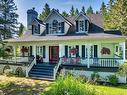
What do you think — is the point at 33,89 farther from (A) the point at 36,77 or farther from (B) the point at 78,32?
(B) the point at 78,32

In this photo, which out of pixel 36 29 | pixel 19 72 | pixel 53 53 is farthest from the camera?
pixel 36 29

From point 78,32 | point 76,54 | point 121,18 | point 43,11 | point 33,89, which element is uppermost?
point 43,11

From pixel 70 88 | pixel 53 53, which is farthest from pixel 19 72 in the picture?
pixel 70 88

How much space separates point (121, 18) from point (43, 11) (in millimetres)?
38050

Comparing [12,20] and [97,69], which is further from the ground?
[12,20]

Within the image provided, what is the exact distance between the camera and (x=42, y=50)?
32.1 metres

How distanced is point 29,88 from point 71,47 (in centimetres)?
1003

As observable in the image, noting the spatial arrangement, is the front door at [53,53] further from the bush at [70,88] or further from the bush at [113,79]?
the bush at [70,88]

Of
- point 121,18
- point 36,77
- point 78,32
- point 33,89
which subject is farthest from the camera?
point 121,18

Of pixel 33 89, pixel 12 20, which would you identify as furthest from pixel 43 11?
pixel 33 89

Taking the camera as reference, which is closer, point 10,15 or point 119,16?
point 119,16

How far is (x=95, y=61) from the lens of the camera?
2578 centimetres

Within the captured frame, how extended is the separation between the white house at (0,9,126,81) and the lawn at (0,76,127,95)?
232 cm

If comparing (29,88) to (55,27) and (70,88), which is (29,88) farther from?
(55,27)
